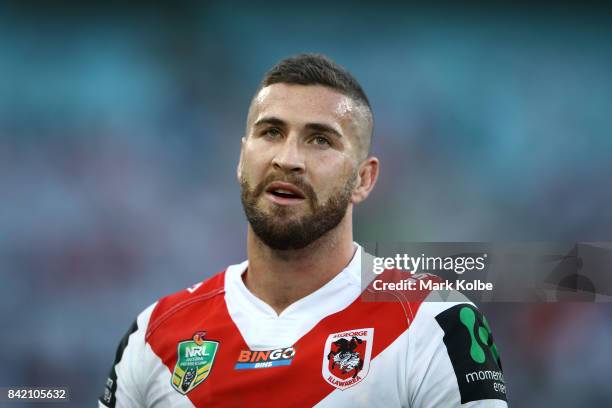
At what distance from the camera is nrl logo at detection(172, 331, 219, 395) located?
2869 mm

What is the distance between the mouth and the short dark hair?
→ 0.46 meters

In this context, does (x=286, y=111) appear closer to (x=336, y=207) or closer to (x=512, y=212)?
(x=336, y=207)

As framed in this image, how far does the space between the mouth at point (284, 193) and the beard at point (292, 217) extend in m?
0.02

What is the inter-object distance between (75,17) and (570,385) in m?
6.00

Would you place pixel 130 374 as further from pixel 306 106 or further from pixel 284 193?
pixel 306 106

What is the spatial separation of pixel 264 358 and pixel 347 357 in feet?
1.08

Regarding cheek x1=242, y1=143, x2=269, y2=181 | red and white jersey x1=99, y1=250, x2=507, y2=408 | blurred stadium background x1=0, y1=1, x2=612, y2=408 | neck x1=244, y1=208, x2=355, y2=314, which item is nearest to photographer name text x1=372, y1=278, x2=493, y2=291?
red and white jersey x1=99, y1=250, x2=507, y2=408

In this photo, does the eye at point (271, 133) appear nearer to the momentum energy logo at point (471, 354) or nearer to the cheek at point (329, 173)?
the cheek at point (329, 173)

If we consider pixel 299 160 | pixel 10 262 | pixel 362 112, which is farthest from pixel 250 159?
pixel 10 262

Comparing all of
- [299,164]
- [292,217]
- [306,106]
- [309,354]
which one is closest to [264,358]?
[309,354]

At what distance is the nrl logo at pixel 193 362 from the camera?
9.41ft

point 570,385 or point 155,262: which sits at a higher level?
point 155,262

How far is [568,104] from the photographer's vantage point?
7.14 metres

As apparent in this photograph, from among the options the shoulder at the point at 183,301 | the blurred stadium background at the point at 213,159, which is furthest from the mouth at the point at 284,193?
the blurred stadium background at the point at 213,159
